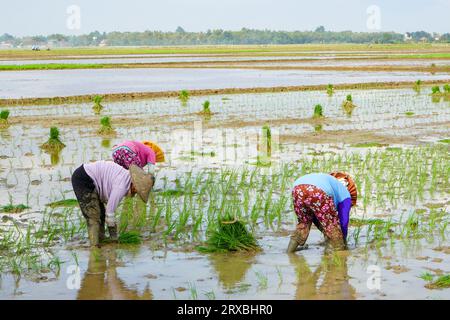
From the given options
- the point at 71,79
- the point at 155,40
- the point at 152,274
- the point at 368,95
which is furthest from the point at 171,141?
the point at 155,40

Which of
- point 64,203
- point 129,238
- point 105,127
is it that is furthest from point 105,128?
point 129,238

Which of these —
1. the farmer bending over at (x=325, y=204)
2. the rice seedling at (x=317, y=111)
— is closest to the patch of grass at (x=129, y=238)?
the farmer bending over at (x=325, y=204)

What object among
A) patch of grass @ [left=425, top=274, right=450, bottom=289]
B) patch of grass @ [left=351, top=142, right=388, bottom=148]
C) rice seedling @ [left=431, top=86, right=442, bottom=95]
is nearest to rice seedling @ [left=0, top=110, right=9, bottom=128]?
patch of grass @ [left=351, top=142, right=388, bottom=148]

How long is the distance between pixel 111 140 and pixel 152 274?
23.4 ft

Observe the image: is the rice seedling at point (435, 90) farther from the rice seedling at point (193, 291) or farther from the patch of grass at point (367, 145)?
the rice seedling at point (193, 291)

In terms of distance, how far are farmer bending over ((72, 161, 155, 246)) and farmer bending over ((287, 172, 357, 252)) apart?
1.24 meters

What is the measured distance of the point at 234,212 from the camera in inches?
252

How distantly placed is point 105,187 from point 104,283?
0.99m

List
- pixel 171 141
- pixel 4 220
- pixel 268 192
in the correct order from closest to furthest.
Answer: pixel 4 220 → pixel 268 192 → pixel 171 141

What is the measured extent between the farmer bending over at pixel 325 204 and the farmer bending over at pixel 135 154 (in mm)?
1950

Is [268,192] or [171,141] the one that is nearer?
[268,192]

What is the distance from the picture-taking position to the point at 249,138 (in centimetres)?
1192
